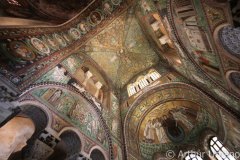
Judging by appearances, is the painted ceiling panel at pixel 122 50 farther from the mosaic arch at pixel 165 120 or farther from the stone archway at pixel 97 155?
the stone archway at pixel 97 155

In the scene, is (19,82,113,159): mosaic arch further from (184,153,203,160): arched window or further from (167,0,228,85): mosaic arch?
(167,0,228,85): mosaic arch

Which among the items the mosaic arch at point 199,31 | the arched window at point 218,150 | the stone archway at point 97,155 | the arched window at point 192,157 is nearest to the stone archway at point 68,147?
the stone archway at point 97,155

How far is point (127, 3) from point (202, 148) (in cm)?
779

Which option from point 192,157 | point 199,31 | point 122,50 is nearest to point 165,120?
point 192,157

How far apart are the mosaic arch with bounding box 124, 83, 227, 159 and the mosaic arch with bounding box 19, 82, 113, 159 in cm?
150

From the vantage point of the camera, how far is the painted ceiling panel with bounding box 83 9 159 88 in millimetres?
10180

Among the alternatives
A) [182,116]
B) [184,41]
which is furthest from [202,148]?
[184,41]

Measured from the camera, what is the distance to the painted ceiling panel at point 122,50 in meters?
10.2

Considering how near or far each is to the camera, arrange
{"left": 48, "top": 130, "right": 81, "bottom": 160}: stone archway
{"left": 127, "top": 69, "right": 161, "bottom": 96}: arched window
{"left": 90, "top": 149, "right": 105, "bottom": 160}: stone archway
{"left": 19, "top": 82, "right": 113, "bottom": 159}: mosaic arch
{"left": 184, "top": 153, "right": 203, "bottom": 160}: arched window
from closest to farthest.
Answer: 1. {"left": 19, "top": 82, "right": 113, "bottom": 159}: mosaic arch
2. {"left": 48, "top": 130, "right": 81, "bottom": 160}: stone archway
3. {"left": 90, "top": 149, "right": 105, "bottom": 160}: stone archway
4. {"left": 184, "top": 153, "right": 203, "bottom": 160}: arched window
5. {"left": 127, "top": 69, "right": 161, "bottom": 96}: arched window

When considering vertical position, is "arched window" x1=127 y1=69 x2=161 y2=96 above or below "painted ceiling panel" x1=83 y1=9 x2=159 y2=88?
below

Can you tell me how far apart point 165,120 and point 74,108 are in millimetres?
5368

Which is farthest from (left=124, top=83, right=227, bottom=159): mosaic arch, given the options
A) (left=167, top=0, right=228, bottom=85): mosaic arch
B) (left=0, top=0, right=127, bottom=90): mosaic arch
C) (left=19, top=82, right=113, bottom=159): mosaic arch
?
(left=0, top=0, right=127, bottom=90): mosaic arch

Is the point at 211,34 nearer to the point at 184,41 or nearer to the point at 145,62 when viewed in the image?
the point at 184,41

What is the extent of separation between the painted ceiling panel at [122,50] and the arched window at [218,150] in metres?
5.02
